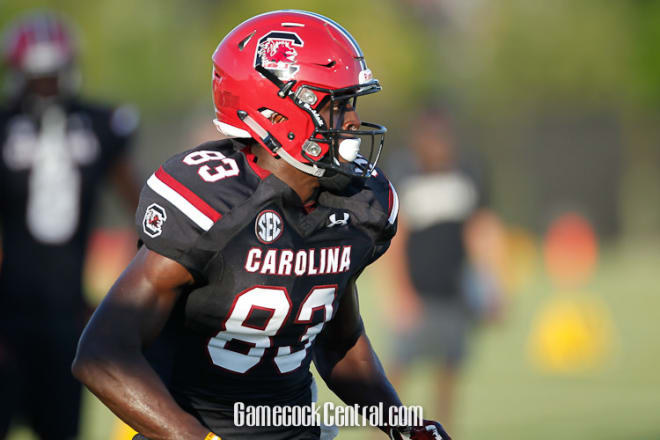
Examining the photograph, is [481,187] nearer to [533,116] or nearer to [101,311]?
[101,311]

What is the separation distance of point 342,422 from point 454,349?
3.92m

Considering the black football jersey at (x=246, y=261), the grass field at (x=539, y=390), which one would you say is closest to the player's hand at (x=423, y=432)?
the black football jersey at (x=246, y=261)

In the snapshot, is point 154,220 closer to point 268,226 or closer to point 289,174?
point 268,226

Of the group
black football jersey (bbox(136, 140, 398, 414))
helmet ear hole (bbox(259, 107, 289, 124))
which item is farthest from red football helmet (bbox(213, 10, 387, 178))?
black football jersey (bbox(136, 140, 398, 414))

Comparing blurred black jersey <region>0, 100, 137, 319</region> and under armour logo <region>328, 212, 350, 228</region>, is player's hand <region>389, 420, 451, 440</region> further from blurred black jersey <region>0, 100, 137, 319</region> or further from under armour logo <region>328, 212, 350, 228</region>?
blurred black jersey <region>0, 100, 137, 319</region>

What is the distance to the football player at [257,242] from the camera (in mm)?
2539

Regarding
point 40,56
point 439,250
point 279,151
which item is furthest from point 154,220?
point 439,250

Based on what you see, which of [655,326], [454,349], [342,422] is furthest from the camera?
[655,326]

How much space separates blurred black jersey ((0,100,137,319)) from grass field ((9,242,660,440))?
2.15 metres

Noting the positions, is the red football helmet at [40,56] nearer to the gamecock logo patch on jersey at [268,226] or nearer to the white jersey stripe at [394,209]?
the white jersey stripe at [394,209]

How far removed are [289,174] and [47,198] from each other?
7.00 feet

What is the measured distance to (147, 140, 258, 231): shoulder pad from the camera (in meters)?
2.59

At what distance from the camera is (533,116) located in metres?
21.4

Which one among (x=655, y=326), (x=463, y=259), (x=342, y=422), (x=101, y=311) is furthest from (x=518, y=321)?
(x=101, y=311)
